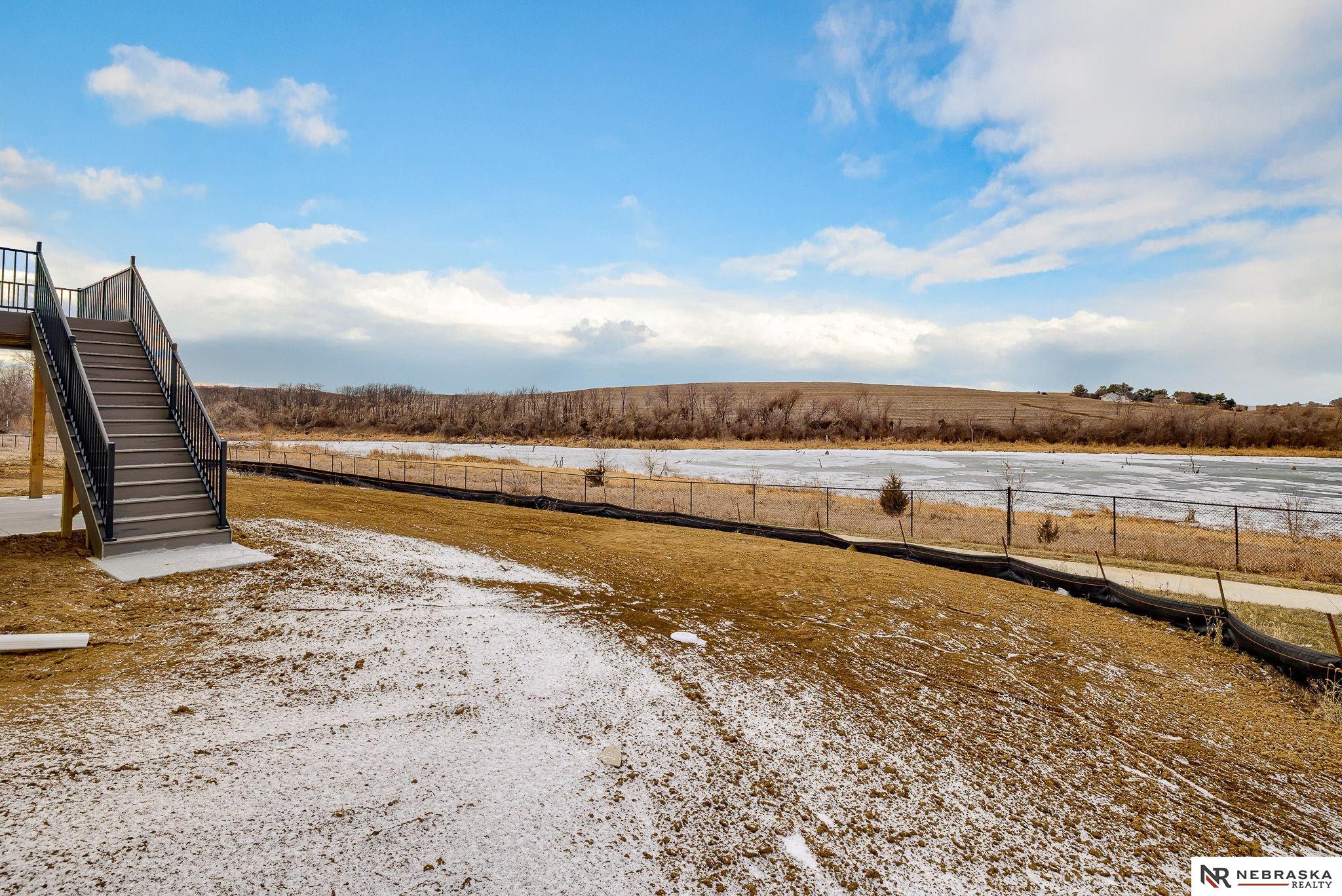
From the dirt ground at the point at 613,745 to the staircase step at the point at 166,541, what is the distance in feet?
1.65

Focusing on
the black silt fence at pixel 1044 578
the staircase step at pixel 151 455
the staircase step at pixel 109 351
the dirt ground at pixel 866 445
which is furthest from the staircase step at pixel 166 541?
the dirt ground at pixel 866 445

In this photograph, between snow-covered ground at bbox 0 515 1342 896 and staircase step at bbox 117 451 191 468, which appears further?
staircase step at bbox 117 451 191 468

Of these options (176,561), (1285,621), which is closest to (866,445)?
(1285,621)

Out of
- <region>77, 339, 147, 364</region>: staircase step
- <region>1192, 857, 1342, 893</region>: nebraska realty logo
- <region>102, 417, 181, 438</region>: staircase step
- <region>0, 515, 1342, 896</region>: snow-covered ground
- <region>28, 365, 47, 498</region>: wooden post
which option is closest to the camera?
<region>0, 515, 1342, 896</region>: snow-covered ground

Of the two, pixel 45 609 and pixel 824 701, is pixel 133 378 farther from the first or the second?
pixel 824 701

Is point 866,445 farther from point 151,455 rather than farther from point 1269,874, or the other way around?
point 1269,874

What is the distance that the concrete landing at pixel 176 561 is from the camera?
8.05m

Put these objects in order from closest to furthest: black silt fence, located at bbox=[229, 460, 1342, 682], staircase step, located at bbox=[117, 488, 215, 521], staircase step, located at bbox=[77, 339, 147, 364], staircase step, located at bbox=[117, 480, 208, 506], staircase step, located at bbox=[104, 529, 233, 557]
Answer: black silt fence, located at bbox=[229, 460, 1342, 682] → staircase step, located at bbox=[104, 529, 233, 557] → staircase step, located at bbox=[117, 488, 215, 521] → staircase step, located at bbox=[117, 480, 208, 506] → staircase step, located at bbox=[77, 339, 147, 364]

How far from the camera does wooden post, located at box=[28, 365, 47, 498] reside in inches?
441

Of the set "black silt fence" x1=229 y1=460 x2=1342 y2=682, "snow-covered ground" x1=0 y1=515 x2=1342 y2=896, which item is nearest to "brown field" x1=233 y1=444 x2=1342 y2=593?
"black silt fence" x1=229 y1=460 x2=1342 y2=682

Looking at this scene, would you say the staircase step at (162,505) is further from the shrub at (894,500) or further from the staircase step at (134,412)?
the shrub at (894,500)

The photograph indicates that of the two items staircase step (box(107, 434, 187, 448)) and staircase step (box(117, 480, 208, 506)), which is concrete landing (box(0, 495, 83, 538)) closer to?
staircase step (box(107, 434, 187, 448))

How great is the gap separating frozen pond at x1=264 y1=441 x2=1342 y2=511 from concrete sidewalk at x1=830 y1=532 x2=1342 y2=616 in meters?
14.8

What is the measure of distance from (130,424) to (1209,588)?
19654 mm
